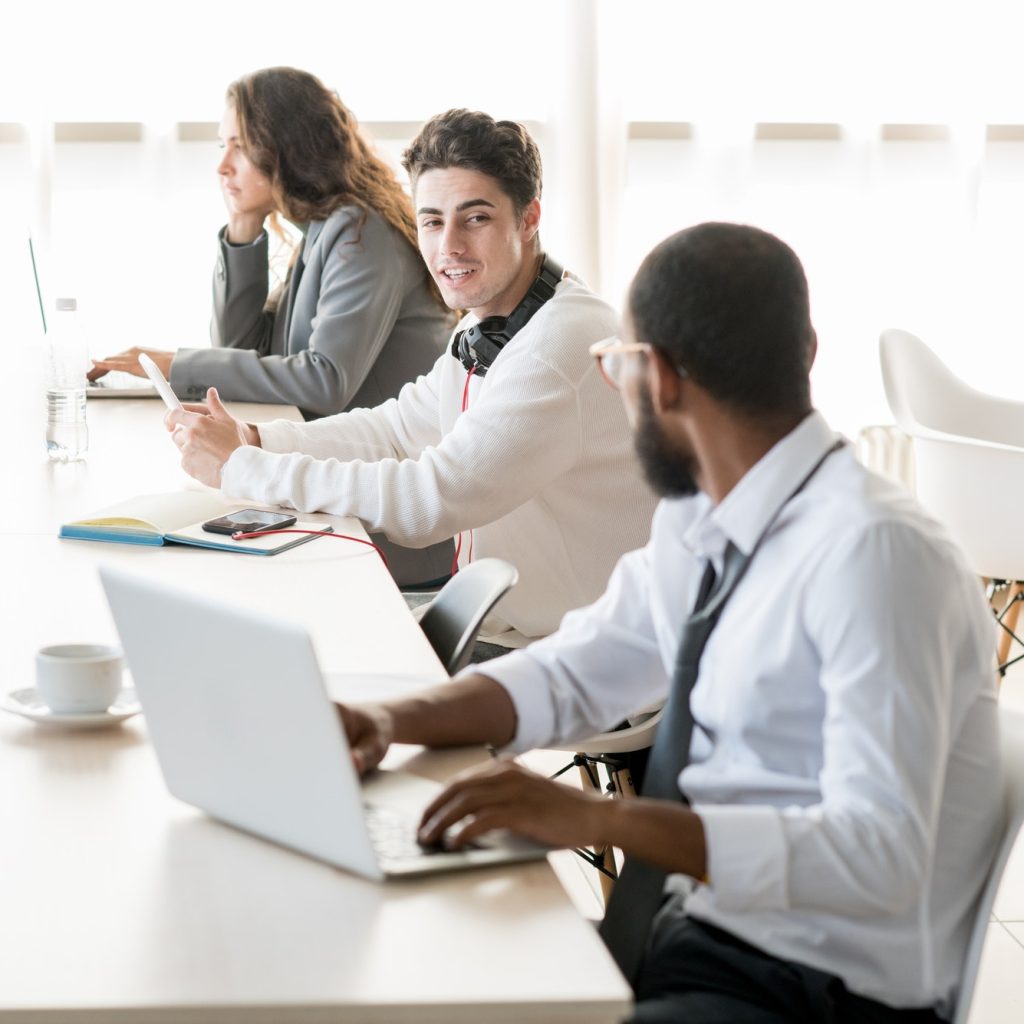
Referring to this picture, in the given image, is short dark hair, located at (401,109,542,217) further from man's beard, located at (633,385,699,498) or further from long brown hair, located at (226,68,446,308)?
man's beard, located at (633,385,699,498)

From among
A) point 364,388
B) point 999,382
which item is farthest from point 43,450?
point 999,382

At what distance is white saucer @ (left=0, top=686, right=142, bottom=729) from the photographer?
4.09ft

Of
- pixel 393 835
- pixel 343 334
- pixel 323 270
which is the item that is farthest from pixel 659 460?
pixel 323 270

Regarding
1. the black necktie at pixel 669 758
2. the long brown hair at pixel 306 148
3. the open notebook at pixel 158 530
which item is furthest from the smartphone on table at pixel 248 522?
the long brown hair at pixel 306 148

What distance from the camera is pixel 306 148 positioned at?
10.2ft

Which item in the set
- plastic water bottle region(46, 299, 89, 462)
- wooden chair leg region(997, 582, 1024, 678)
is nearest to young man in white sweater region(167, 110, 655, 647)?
plastic water bottle region(46, 299, 89, 462)

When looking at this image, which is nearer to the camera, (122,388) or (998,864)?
(998,864)

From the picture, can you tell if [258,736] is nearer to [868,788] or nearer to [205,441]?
[868,788]

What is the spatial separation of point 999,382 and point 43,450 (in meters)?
3.19

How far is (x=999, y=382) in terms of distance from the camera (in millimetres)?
4645

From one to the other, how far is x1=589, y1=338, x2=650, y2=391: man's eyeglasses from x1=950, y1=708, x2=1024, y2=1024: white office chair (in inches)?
17.9

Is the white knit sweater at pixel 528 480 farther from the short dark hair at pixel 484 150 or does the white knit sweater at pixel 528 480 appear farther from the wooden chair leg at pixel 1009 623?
the wooden chair leg at pixel 1009 623

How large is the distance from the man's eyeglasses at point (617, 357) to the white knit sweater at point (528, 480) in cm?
81

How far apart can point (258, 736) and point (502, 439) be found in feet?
3.74
